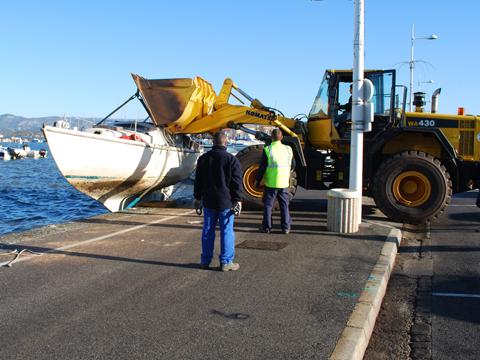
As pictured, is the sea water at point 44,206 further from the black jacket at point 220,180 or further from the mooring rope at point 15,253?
the black jacket at point 220,180

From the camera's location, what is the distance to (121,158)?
1057 cm

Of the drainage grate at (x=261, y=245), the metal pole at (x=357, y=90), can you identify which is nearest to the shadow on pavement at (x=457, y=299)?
the drainage grate at (x=261, y=245)

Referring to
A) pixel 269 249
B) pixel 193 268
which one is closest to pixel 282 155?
pixel 269 249

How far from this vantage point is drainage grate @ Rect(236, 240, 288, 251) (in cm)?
761

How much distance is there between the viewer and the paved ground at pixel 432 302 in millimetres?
4426

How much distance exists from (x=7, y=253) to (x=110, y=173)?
353 centimetres

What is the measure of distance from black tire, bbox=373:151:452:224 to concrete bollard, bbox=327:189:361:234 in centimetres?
163

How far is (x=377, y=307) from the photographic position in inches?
207

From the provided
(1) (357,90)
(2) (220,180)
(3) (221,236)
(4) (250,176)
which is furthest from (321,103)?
(3) (221,236)

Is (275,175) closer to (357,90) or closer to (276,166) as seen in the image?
(276,166)

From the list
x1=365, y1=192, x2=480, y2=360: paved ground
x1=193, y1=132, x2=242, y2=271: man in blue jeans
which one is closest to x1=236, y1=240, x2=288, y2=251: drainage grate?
x1=193, y1=132, x2=242, y2=271: man in blue jeans

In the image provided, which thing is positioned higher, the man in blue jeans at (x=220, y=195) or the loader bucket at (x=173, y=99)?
the loader bucket at (x=173, y=99)

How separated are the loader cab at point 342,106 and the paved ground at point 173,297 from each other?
3.02 m

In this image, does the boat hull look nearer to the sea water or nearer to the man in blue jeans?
the sea water
